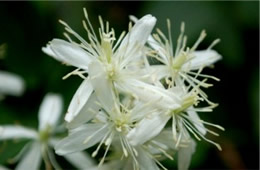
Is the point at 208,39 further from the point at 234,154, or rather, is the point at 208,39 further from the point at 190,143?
the point at 190,143

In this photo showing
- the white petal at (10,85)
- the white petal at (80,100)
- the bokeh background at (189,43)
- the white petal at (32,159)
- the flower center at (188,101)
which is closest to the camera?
the white petal at (80,100)

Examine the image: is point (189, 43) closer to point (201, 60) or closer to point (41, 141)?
point (201, 60)

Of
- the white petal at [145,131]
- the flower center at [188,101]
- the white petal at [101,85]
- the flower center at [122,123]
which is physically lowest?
the white petal at [145,131]

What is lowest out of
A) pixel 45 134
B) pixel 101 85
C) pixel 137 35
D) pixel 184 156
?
pixel 184 156

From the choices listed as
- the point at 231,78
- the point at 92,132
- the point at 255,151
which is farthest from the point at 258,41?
the point at 92,132

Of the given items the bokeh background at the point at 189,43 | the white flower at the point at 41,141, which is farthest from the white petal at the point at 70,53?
the bokeh background at the point at 189,43

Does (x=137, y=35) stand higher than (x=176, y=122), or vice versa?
(x=137, y=35)

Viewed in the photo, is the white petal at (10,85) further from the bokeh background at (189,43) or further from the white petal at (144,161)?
the white petal at (144,161)

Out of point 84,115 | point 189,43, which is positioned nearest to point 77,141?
point 84,115
